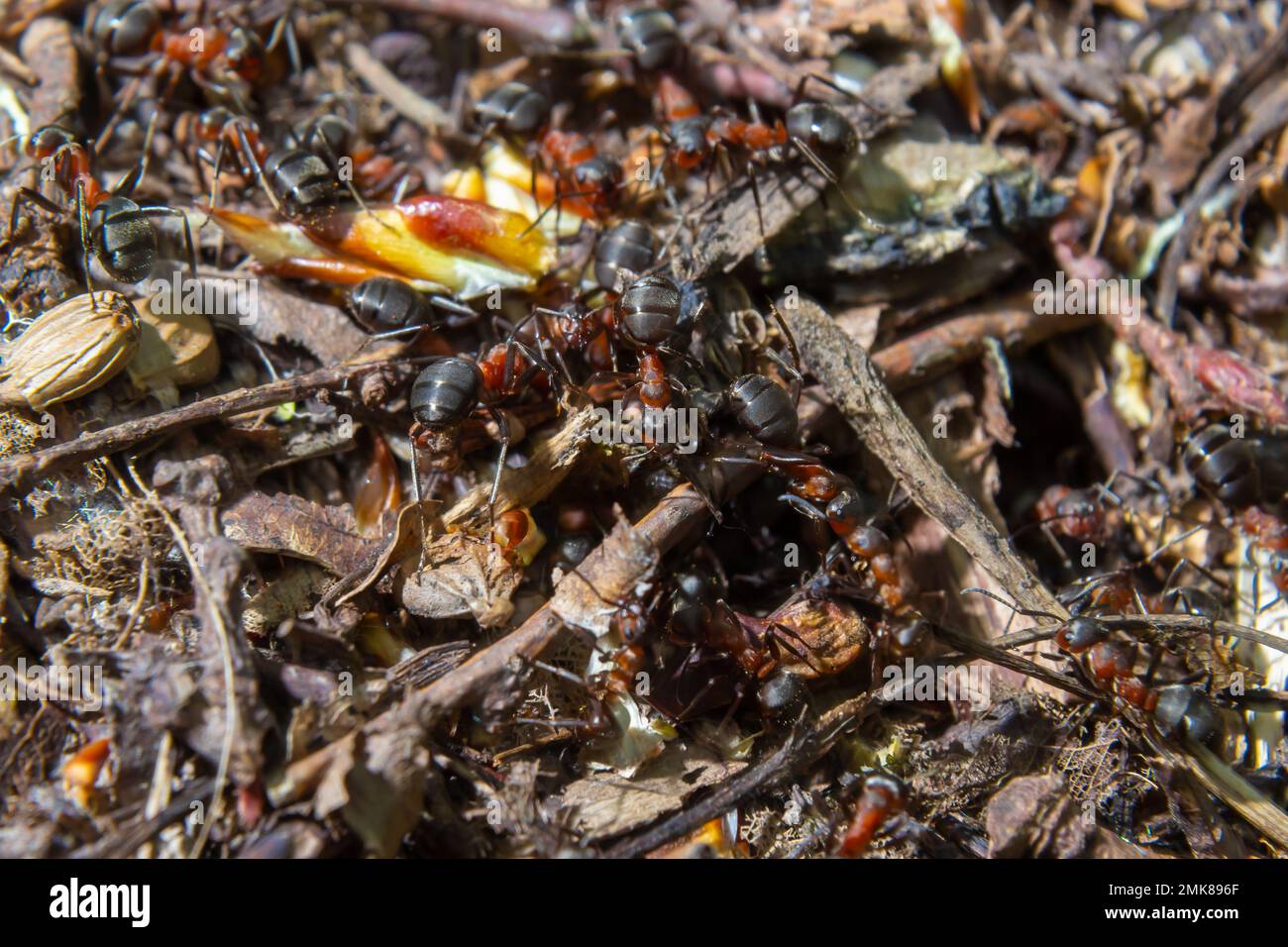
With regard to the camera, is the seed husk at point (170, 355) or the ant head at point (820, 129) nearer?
the seed husk at point (170, 355)

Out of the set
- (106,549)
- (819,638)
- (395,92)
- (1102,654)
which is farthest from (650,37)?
(1102,654)

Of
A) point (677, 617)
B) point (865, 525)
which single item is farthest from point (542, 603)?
point (865, 525)

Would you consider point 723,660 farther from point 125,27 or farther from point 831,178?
point 125,27

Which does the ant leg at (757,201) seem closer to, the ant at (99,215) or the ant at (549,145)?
the ant at (549,145)

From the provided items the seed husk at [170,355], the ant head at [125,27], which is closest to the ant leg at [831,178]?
the seed husk at [170,355]

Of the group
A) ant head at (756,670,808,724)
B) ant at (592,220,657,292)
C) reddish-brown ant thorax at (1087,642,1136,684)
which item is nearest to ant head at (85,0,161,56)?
ant at (592,220,657,292)

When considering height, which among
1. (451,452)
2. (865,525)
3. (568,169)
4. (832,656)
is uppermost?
(568,169)
